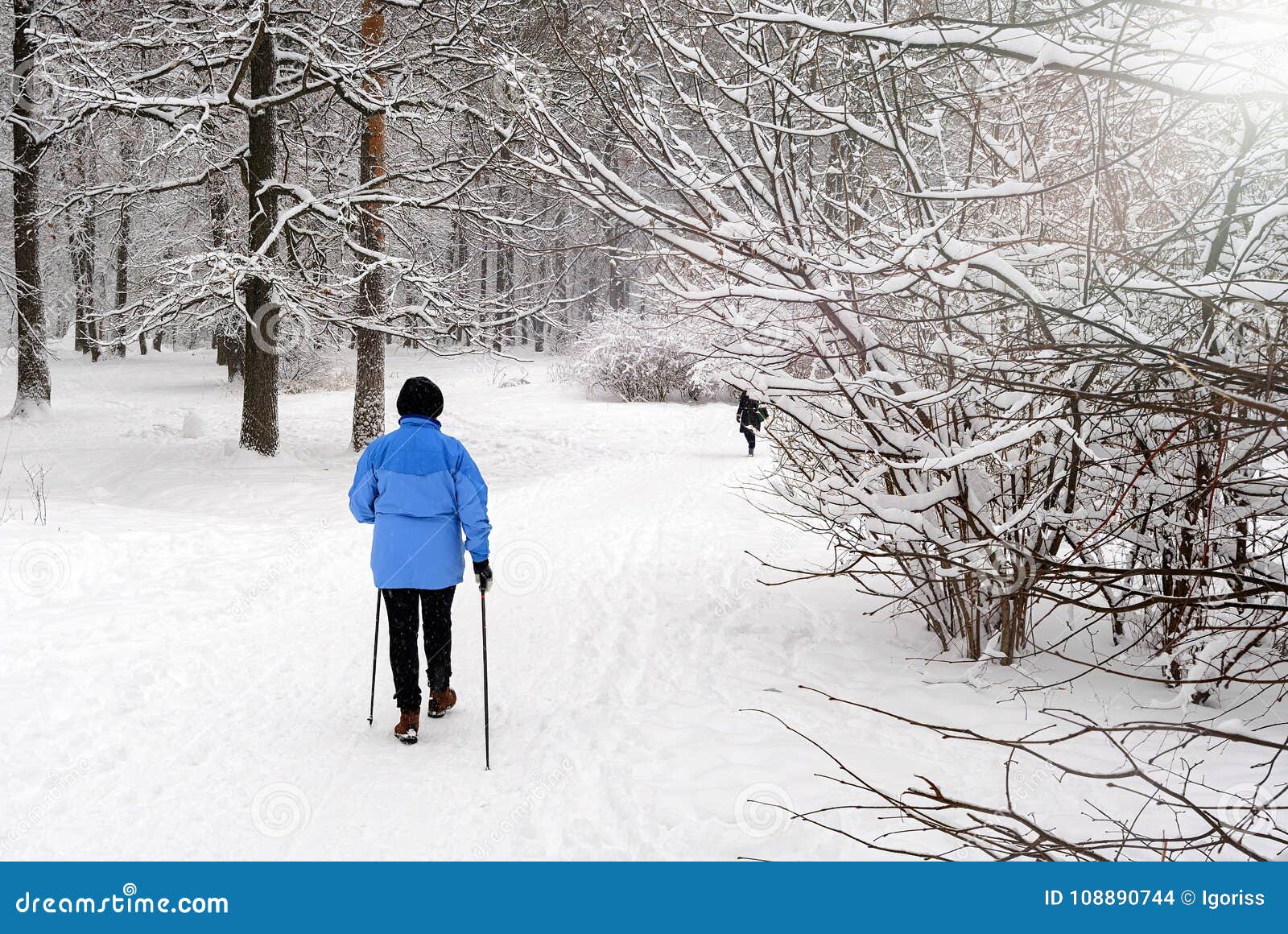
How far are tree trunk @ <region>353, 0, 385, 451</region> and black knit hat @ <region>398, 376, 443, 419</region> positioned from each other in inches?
365

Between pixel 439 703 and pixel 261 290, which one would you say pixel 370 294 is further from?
pixel 439 703

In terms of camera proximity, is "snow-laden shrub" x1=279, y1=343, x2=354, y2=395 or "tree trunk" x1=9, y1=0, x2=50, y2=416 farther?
"snow-laden shrub" x1=279, y1=343, x2=354, y2=395

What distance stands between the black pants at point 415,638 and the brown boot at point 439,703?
3 cm

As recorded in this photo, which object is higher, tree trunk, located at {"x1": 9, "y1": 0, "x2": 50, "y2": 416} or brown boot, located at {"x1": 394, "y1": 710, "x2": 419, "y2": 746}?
tree trunk, located at {"x1": 9, "y1": 0, "x2": 50, "y2": 416}

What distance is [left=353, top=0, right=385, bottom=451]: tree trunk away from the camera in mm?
13445

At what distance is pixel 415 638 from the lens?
457cm

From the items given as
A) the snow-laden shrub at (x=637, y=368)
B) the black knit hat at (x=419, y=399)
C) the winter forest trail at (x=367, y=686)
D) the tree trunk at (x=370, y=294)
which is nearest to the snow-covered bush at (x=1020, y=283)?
the winter forest trail at (x=367, y=686)

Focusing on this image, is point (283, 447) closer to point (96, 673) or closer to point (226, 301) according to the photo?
point (226, 301)

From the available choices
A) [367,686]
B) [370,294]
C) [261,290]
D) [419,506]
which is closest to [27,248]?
[261,290]

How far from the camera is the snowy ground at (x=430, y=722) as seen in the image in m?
3.44

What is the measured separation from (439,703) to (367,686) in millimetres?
779

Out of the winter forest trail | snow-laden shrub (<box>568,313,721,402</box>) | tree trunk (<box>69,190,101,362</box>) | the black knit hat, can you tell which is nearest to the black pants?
the winter forest trail

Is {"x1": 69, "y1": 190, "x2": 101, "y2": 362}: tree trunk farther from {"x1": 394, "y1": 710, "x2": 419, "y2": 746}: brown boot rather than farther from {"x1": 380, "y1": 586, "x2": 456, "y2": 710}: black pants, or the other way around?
{"x1": 394, "y1": 710, "x2": 419, "y2": 746}: brown boot
